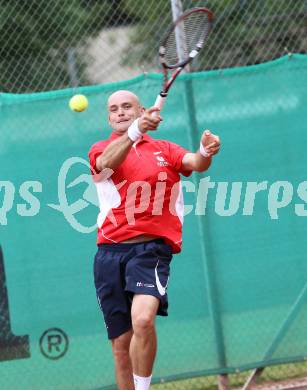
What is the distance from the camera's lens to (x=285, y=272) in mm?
5828

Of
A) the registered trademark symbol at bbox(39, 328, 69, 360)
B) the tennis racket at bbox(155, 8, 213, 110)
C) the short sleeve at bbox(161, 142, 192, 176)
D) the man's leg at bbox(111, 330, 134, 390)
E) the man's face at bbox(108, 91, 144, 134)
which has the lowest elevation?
the man's leg at bbox(111, 330, 134, 390)

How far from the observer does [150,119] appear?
4086 mm

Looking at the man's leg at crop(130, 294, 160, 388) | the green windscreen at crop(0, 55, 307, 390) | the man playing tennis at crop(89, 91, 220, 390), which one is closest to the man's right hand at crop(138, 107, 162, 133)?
the man playing tennis at crop(89, 91, 220, 390)

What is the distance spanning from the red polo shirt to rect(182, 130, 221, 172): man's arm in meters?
0.05

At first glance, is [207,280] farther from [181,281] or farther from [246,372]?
[246,372]

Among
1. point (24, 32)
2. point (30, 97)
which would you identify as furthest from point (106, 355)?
point (24, 32)

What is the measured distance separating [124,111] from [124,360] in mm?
1395

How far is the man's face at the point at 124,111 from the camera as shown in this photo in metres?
4.71

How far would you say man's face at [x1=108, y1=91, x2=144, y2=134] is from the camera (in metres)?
4.71

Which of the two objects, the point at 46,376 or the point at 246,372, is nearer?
the point at 46,376

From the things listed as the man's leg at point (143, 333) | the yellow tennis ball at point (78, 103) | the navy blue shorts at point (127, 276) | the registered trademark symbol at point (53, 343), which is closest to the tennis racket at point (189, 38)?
the yellow tennis ball at point (78, 103)

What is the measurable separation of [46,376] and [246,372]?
146 centimetres

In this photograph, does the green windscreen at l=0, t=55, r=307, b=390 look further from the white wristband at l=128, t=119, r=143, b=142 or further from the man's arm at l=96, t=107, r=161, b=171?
the white wristband at l=128, t=119, r=143, b=142

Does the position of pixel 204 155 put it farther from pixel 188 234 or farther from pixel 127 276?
pixel 188 234
